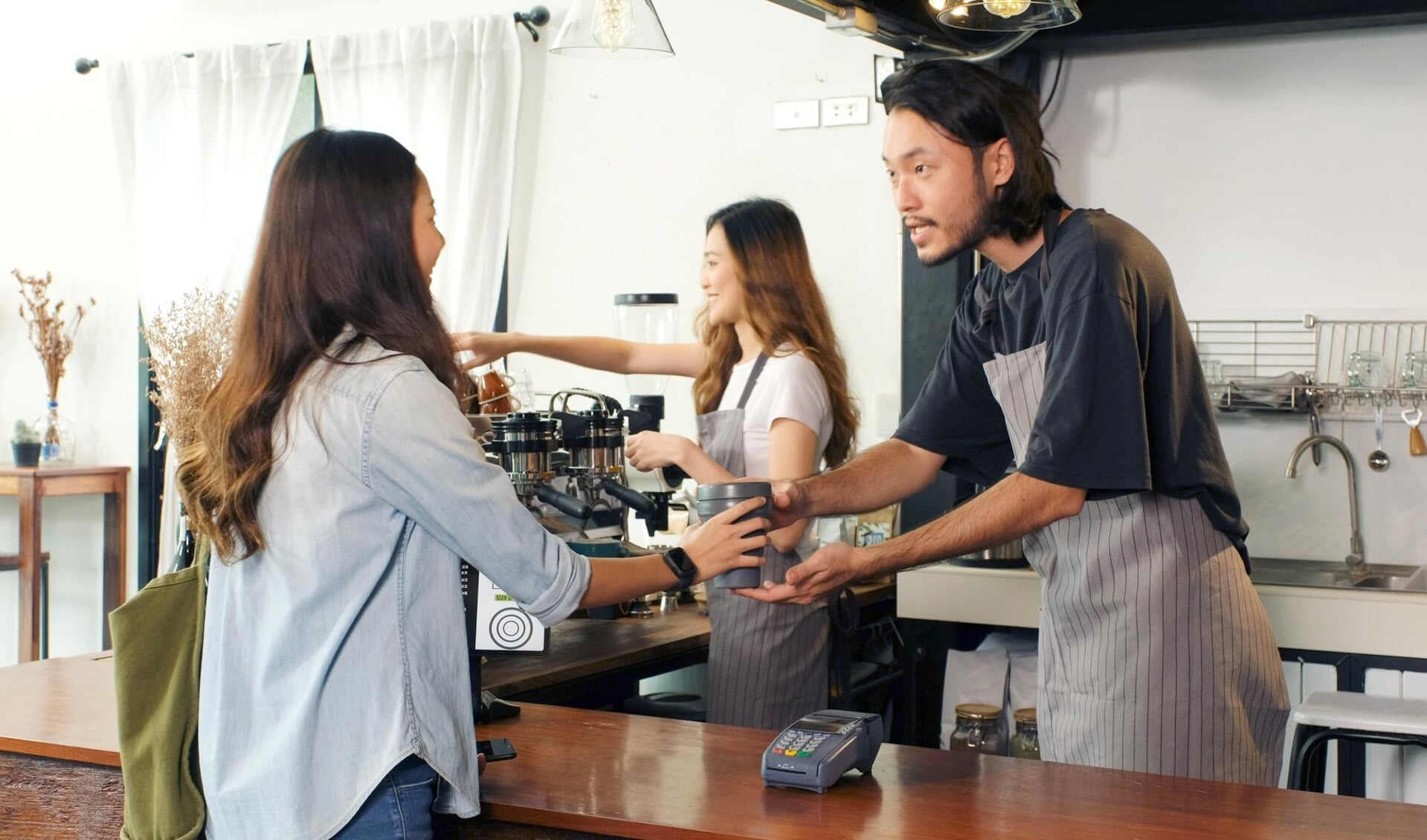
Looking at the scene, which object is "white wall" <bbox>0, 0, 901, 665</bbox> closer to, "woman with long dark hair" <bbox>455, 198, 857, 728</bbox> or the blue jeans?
"woman with long dark hair" <bbox>455, 198, 857, 728</bbox>

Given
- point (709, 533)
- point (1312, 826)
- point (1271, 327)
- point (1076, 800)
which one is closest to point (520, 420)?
point (709, 533)

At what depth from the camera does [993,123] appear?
1.99 metres

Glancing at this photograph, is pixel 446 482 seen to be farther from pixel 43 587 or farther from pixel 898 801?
pixel 43 587

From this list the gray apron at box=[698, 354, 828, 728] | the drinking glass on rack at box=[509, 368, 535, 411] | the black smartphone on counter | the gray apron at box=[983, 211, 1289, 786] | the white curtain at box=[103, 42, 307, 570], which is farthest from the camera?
the white curtain at box=[103, 42, 307, 570]

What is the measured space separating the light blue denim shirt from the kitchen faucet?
260 centimetres

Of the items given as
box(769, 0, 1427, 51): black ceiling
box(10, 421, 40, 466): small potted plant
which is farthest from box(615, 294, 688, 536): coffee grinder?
box(10, 421, 40, 466): small potted plant

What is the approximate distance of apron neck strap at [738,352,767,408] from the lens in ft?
8.87

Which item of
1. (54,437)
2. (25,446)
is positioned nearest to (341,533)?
(25,446)

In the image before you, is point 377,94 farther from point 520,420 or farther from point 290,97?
point 520,420

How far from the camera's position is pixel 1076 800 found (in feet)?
4.99

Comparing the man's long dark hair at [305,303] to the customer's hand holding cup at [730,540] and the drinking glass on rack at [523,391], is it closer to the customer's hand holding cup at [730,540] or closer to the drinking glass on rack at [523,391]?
the customer's hand holding cup at [730,540]

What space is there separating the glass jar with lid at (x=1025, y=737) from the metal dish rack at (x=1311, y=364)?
957 millimetres

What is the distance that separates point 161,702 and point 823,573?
0.86m

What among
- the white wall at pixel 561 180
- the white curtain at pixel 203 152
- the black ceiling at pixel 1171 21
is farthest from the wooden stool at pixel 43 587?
the black ceiling at pixel 1171 21
